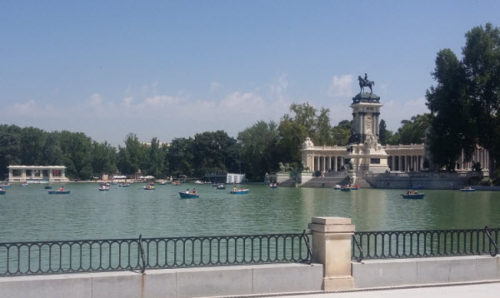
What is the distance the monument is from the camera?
350 ft

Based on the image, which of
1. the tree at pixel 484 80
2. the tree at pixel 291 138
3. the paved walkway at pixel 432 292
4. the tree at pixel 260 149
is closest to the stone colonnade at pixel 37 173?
the tree at pixel 260 149

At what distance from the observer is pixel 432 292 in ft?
44.5

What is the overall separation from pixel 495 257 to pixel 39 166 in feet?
511

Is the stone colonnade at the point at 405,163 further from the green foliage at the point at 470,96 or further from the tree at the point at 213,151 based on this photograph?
the tree at the point at 213,151

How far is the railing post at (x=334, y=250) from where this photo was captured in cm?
1338

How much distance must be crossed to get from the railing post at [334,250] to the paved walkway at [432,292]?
260 millimetres

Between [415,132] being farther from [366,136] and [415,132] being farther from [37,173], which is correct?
[37,173]

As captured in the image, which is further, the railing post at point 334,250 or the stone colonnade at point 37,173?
the stone colonnade at point 37,173

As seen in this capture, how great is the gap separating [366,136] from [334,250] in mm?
97007

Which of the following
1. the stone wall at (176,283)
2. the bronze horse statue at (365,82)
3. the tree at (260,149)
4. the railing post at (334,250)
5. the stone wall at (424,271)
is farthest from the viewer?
the tree at (260,149)

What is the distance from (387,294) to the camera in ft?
43.9

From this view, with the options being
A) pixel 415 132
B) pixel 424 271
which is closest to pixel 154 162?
pixel 415 132

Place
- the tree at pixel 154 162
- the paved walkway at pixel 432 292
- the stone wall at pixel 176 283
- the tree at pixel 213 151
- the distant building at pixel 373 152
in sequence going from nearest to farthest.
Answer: the stone wall at pixel 176 283 → the paved walkway at pixel 432 292 → the distant building at pixel 373 152 → the tree at pixel 213 151 → the tree at pixel 154 162

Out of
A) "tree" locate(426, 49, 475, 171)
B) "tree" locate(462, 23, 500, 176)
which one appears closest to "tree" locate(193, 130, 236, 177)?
"tree" locate(426, 49, 475, 171)
